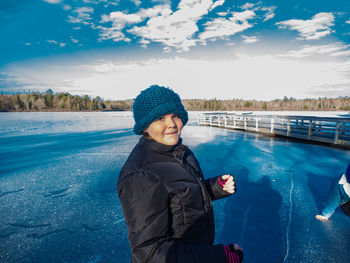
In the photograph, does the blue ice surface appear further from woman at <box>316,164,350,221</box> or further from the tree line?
the tree line

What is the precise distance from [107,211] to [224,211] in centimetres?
197

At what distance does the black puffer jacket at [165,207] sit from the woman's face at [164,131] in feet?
0.16

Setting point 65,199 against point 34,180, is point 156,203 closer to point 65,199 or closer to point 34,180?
point 65,199

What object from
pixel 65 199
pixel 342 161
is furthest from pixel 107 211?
pixel 342 161

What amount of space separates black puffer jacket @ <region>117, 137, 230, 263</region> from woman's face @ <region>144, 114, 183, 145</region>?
0.05 metres

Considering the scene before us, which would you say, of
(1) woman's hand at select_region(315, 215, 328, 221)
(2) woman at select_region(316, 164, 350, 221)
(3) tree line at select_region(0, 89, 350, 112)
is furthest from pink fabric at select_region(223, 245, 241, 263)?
(3) tree line at select_region(0, 89, 350, 112)

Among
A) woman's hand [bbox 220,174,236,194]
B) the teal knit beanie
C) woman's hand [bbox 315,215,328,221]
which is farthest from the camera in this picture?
woman's hand [bbox 315,215,328,221]

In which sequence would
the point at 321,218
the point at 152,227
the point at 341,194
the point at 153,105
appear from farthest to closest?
the point at 321,218
the point at 341,194
the point at 153,105
the point at 152,227

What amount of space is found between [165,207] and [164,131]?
474 mm

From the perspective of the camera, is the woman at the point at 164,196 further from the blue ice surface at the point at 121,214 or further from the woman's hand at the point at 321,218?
the woman's hand at the point at 321,218

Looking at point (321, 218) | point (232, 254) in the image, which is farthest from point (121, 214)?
point (321, 218)

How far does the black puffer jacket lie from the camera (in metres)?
0.92

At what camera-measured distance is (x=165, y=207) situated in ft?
3.28

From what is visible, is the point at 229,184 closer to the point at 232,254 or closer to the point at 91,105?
the point at 232,254
